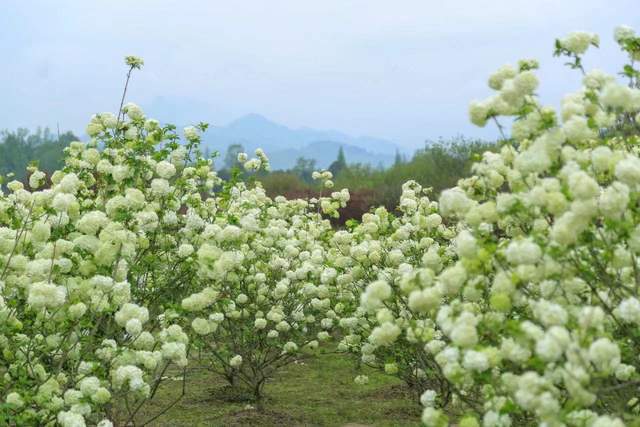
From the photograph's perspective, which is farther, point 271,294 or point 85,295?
point 271,294

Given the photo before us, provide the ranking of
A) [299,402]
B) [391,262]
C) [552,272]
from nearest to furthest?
[552,272], [391,262], [299,402]

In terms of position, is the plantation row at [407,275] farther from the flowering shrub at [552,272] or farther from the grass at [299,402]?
the grass at [299,402]

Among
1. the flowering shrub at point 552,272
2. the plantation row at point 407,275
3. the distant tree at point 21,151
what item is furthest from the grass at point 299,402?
the distant tree at point 21,151

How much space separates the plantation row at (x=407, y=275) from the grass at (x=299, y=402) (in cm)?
80

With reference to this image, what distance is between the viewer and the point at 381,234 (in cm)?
721

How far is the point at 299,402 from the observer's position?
9383 mm

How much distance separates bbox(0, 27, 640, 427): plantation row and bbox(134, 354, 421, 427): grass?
31.4 inches

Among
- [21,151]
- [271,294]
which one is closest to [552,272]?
[271,294]

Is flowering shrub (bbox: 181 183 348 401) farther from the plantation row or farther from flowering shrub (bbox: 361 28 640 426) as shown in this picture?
flowering shrub (bbox: 361 28 640 426)

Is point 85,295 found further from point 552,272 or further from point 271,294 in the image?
point 271,294

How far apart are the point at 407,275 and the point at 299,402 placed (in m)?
6.04

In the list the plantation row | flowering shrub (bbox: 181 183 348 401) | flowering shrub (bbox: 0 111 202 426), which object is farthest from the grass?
flowering shrub (bbox: 0 111 202 426)

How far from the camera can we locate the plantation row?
3.35 m

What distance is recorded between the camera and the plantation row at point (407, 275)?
3.35 metres
